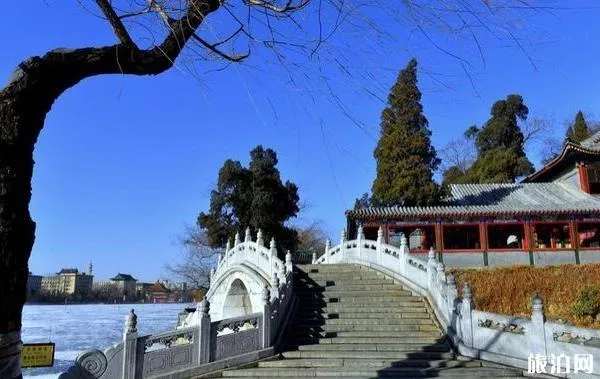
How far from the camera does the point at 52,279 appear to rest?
92438 mm

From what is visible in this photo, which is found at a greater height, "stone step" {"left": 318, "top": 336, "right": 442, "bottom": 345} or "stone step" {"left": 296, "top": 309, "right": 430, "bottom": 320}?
"stone step" {"left": 296, "top": 309, "right": 430, "bottom": 320}

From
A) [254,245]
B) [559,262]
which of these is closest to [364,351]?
[254,245]

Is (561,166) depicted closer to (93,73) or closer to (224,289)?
(224,289)

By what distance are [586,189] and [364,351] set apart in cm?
1757

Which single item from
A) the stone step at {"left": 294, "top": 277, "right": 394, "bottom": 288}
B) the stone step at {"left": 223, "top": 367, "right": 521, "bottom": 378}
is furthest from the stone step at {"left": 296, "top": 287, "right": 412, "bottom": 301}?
the stone step at {"left": 223, "top": 367, "right": 521, "bottom": 378}

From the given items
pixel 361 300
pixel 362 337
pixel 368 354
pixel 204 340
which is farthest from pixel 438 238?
pixel 204 340

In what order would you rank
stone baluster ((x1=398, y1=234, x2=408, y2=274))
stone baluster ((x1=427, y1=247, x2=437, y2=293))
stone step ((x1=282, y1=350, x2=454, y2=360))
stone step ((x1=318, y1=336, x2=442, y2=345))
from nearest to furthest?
stone step ((x1=282, y1=350, x2=454, y2=360)) < stone step ((x1=318, y1=336, x2=442, y2=345)) < stone baluster ((x1=427, y1=247, x2=437, y2=293)) < stone baluster ((x1=398, y1=234, x2=408, y2=274))

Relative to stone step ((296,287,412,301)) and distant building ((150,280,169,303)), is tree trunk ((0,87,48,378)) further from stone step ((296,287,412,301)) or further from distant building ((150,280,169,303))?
distant building ((150,280,169,303))

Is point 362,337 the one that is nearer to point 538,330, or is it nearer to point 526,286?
point 538,330

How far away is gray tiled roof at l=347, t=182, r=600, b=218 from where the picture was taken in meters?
20.3

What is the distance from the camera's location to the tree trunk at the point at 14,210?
2.31 metres

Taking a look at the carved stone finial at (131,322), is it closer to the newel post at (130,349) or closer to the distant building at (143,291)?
the newel post at (130,349)

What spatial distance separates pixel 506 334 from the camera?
28.1ft

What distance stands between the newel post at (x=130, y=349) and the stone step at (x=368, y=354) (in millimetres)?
3107
